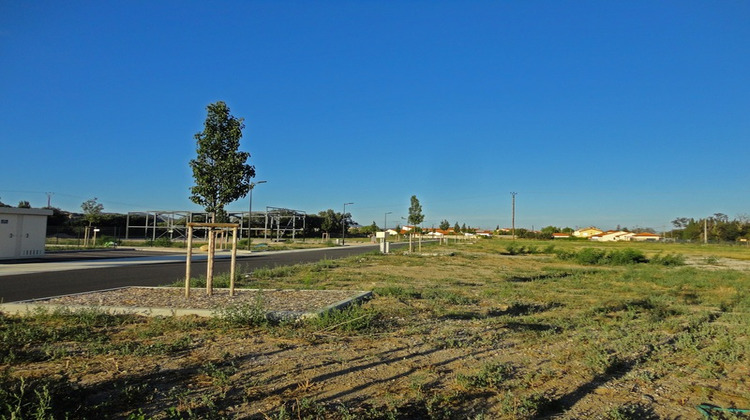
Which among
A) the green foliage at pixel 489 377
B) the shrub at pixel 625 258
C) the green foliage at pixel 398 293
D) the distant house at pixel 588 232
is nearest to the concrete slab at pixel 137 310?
the green foliage at pixel 398 293

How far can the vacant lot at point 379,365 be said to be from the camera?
13.8 ft

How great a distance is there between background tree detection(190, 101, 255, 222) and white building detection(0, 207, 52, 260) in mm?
17690

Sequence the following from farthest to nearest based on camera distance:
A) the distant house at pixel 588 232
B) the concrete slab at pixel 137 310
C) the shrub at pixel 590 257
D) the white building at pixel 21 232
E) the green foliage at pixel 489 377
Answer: the distant house at pixel 588 232 → the shrub at pixel 590 257 → the white building at pixel 21 232 → the concrete slab at pixel 137 310 → the green foliage at pixel 489 377

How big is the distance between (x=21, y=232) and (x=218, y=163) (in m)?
19.8

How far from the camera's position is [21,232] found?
2477 centimetres

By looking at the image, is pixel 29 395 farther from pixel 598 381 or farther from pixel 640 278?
pixel 640 278

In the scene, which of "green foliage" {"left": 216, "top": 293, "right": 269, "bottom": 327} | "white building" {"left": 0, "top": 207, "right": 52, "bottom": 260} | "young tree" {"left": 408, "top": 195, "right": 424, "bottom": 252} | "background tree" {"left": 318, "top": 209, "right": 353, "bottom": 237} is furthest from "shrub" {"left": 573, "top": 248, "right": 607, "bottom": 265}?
"background tree" {"left": 318, "top": 209, "right": 353, "bottom": 237}

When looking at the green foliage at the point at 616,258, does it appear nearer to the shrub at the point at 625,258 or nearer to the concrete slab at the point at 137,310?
the shrub at the point at 625,258

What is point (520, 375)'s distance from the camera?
17.5 feet

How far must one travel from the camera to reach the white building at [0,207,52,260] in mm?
23734

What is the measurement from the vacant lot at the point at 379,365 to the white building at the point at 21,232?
1996 cm

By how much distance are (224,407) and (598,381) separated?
3.83 m

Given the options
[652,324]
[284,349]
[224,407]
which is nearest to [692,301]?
[652,324]

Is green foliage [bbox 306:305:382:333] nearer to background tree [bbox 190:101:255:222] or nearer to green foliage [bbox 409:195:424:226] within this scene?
background tree [bbox 190:101:255:222]
